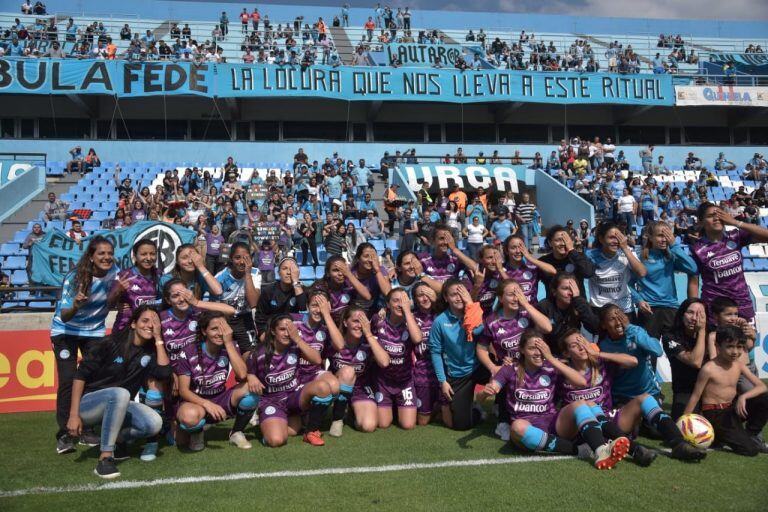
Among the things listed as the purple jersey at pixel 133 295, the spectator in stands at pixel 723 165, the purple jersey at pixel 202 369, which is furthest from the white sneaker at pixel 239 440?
the spectator in stands at pixel 723 165

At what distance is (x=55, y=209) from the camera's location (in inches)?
720

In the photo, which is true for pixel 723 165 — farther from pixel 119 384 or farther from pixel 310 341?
pixel 119 384

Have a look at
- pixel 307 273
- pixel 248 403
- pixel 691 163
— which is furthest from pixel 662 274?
pixel 691 163

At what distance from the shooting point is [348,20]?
3341 cm

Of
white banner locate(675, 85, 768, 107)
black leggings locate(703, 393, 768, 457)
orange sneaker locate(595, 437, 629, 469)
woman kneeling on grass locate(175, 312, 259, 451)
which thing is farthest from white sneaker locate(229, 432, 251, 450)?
white banner locate(675, 85, 768, 107)

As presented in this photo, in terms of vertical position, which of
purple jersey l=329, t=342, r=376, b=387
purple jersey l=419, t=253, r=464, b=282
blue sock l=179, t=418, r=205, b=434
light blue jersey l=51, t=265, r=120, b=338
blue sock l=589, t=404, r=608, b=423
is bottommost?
blue sock l=179, t=418, r=205, b=434

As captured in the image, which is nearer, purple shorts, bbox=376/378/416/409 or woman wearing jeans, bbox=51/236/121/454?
woman wearing jeans, bbox=51/236/121/454

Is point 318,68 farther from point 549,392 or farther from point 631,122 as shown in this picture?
point 549,392

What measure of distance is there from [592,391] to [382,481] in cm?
210

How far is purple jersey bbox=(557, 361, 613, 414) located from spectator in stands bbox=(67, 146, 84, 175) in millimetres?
19965

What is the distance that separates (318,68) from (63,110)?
9733 mm

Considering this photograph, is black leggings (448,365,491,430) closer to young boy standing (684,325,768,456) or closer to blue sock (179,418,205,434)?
young boy standing (684,325,768,456)

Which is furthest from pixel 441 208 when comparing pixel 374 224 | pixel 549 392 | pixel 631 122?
pixel 631 122

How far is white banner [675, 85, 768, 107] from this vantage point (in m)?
26.1
